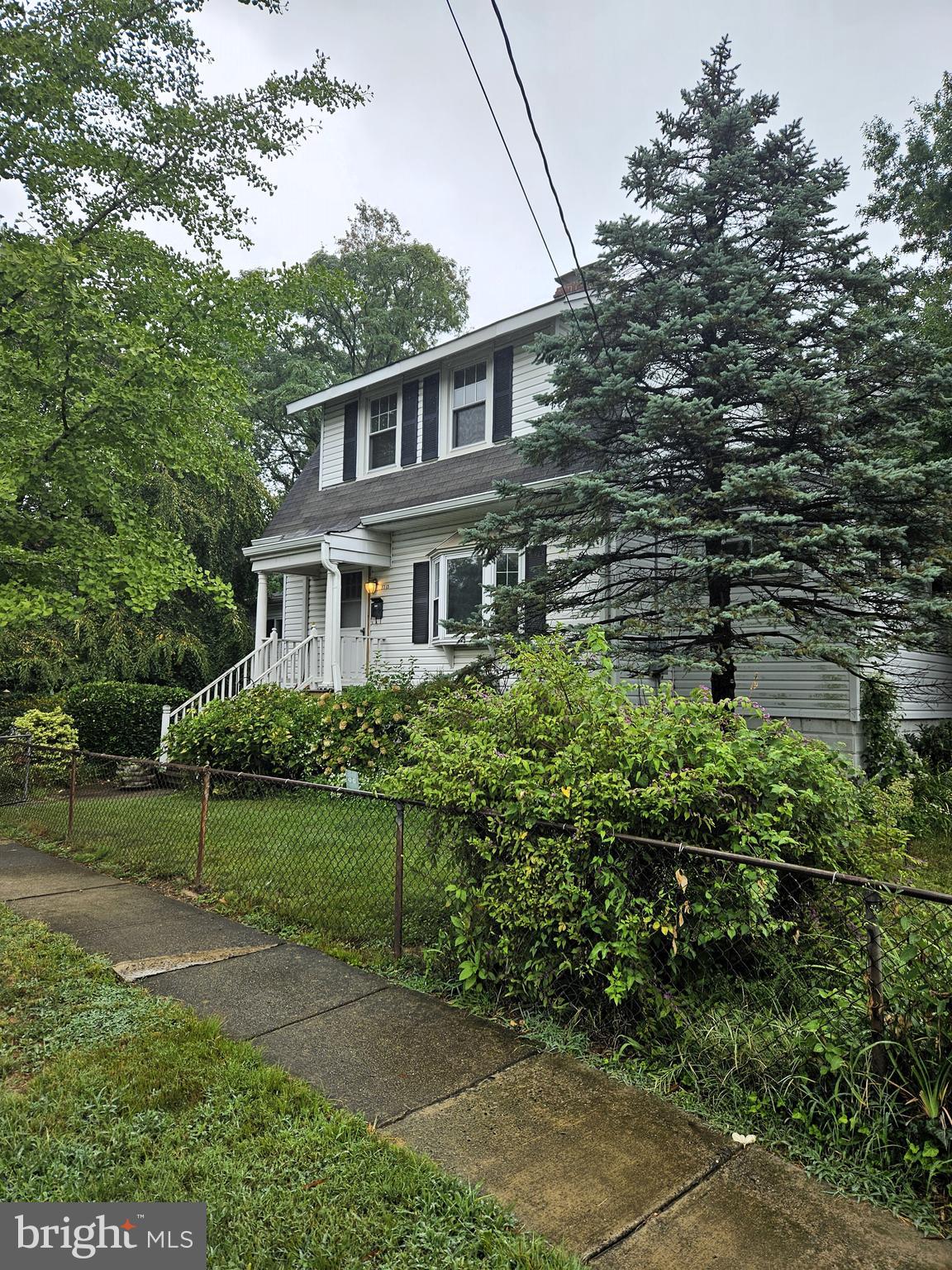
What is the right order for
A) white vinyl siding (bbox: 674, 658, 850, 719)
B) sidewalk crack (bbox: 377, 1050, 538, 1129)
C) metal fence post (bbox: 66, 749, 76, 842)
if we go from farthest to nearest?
1. white vinyl siding (bbox: 674, 658, 850, 719)
2. metal fence post (bbox: 66, 749, 76, 842)
3. sidewalk crack (bbox: 377, 1050, 538, 1129)

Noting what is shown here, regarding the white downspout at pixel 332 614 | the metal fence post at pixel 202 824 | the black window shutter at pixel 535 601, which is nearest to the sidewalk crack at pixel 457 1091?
the metal fence post at pixel 202 824

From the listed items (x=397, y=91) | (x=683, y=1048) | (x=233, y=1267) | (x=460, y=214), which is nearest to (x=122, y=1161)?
(x=233, y=1267)

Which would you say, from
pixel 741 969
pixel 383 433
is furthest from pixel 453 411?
pixel 741 969

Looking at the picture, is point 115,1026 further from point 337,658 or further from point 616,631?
point 337,658

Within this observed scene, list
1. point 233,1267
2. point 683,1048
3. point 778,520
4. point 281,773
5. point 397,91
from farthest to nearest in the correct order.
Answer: point 281,773, point 778,520, point 397,91, point 683,1048, point 233,1267

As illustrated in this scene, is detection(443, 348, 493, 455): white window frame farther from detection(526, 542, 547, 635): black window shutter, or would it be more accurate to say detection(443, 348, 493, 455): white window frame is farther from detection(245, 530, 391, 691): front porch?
detection(526, 542, 547, 635): black window shutter

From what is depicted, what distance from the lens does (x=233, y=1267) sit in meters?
2.03

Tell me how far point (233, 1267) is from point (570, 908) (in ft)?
5.73

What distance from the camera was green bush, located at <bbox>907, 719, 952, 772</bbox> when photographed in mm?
11156

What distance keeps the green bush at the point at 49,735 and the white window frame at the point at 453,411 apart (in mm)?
7570

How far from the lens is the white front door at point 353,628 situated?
13.8m

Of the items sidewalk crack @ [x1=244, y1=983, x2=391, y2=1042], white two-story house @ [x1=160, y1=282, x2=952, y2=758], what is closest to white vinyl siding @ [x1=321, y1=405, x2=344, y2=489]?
white two-story house @ [x1=160, y1=282, x2=952, y2=758]

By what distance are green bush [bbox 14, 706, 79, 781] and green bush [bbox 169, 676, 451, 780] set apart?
1730mm

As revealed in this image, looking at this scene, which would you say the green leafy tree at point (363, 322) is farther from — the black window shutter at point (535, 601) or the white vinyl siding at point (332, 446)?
the black window shutter at point (535, 601)
